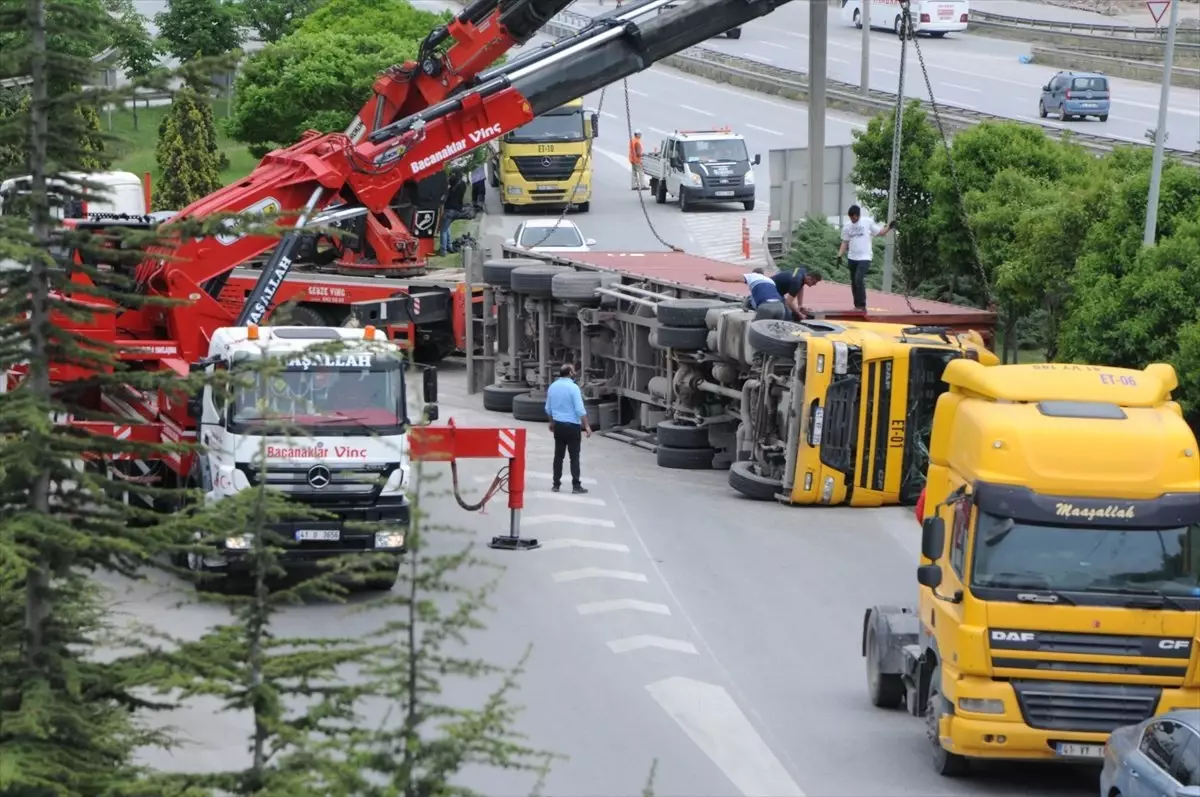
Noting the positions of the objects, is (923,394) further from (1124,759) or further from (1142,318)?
(1124,759)

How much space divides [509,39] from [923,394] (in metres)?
8.86

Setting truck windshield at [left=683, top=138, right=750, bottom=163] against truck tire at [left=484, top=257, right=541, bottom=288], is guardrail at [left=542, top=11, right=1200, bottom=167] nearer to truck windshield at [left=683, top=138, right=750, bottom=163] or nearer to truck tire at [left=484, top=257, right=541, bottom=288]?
truck windshield at [left=683, top=138, right=750, bottom=163]

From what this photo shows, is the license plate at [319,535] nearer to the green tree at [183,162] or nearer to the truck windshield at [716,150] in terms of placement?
the green tree at [183,162]

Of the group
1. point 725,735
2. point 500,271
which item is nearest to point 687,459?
point 500,271

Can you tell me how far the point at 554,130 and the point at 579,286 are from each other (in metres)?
21.2

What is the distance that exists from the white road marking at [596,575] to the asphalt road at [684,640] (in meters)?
0.03

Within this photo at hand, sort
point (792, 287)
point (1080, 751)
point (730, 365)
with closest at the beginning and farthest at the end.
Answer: point (1080, 751)
point (792, 287)
point (730, 365)

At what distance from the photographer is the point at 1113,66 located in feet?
224

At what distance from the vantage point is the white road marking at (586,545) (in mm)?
21253

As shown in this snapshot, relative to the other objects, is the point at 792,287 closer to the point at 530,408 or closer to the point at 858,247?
the point at 858,247

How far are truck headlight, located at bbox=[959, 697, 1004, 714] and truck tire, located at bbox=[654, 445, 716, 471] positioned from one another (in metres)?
13.0

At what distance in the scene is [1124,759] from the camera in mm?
11867

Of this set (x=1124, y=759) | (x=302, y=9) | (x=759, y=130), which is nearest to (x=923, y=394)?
(x=1124, y=759)

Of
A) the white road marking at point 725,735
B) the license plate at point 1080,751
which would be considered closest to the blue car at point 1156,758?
the license plate at point 1080,751
